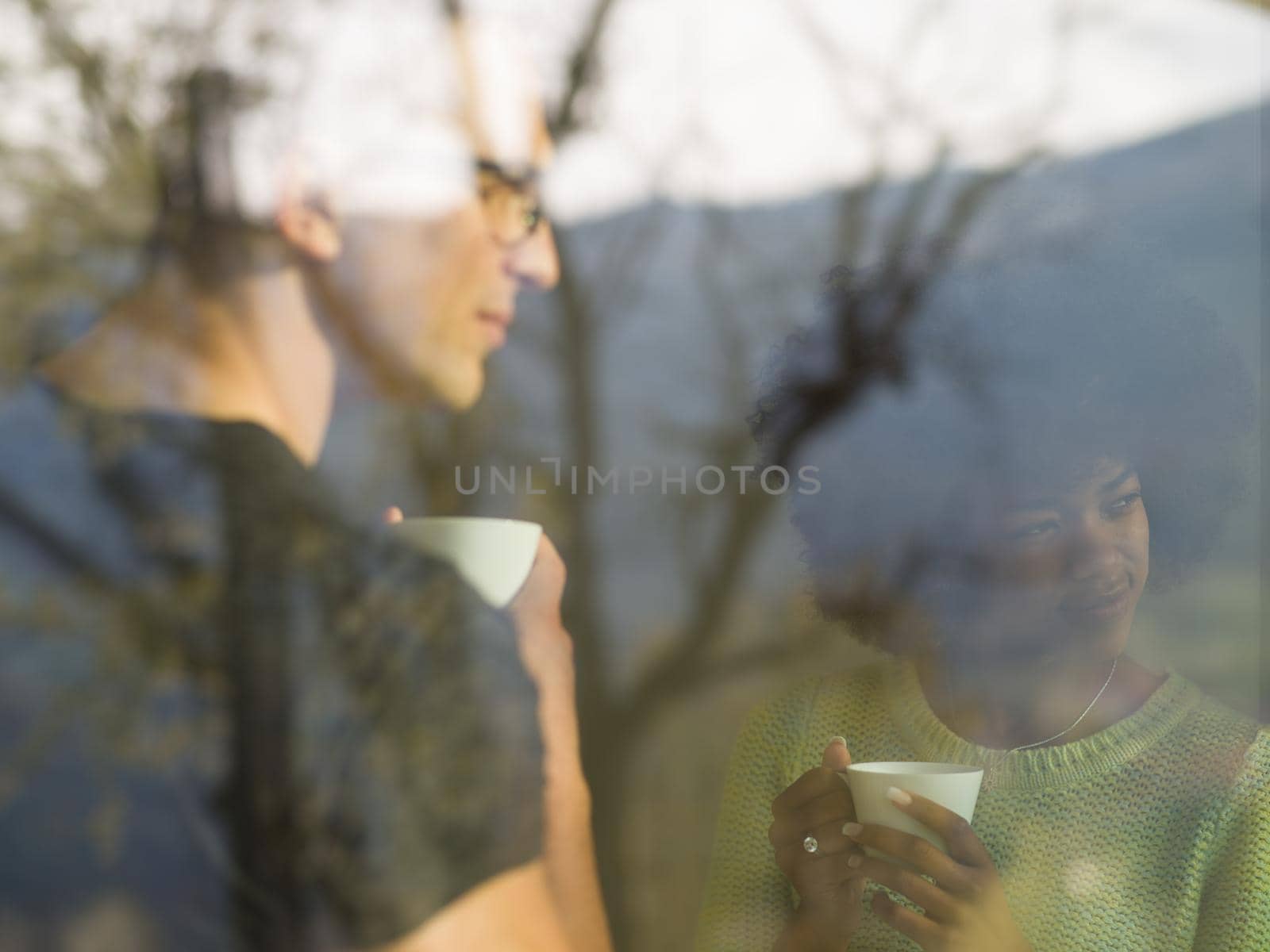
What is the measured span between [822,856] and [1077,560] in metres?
0.24

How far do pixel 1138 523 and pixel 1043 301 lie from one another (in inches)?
6.5

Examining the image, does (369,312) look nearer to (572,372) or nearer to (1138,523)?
(572,372)

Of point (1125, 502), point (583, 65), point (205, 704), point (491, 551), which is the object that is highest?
point (583, 65)

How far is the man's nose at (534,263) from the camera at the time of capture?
1.12 meters

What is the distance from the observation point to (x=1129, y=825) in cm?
66

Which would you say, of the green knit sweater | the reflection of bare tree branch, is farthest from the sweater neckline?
the reflection of bare tree branch

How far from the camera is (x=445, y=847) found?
1.13 metres

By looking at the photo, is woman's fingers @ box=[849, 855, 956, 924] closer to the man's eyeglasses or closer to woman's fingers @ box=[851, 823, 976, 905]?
woman's fingers @ box=[851, 823, 976, 905]

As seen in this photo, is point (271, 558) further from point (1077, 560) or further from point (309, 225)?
point (1077, 560)

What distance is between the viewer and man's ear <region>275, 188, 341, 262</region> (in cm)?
115

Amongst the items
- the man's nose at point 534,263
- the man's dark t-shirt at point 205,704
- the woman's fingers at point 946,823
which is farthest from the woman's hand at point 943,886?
the man's nose at point 534,263

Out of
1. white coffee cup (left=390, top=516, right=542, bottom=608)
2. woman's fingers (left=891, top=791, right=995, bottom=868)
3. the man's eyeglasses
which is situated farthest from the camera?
the man's eyeglasses

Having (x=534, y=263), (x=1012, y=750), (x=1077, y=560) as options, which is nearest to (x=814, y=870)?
(x=1012, y=750)

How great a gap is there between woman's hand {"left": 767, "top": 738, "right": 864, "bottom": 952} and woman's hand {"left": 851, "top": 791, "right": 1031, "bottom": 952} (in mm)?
15
